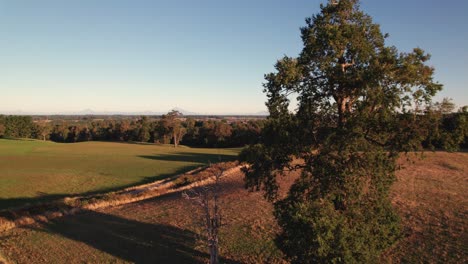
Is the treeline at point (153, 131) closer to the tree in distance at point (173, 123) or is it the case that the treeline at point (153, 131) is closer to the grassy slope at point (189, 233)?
the tree in distance at point (173, 123)

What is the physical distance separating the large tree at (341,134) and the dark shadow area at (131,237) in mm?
7652

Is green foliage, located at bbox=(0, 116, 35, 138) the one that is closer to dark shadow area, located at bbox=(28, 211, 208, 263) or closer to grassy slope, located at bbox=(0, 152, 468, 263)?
grassy slope, located at bbox=(0, 152, 468, 263)

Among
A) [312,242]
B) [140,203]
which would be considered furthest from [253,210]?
[312,242]

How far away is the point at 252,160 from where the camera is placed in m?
15.1

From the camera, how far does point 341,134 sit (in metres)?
13.4

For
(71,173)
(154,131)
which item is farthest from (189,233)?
(154,131)

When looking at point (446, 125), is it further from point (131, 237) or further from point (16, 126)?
point (16, 126)

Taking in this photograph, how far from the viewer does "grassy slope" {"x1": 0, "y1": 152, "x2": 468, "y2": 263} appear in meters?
18.5

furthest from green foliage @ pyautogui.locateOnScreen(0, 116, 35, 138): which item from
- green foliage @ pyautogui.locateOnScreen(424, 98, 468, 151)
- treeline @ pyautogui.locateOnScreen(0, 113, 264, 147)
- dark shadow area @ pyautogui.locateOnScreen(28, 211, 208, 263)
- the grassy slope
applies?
green foliage @ pyautogui.locateOnScreen(424, 98, 468, 151)

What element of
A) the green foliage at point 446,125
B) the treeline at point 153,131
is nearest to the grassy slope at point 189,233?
the green foliage at point 446,125

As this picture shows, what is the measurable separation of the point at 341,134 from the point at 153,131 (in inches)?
4623

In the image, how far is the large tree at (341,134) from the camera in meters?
12.5

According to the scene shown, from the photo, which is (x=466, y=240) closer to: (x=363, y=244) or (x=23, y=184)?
(x=363, y=244)

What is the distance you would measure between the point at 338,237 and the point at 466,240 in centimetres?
1125
